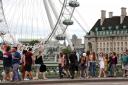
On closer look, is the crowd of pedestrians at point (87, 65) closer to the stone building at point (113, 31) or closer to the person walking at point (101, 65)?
the person walking at point (101, 65)

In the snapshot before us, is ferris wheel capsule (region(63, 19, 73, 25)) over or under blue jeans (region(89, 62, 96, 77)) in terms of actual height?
over

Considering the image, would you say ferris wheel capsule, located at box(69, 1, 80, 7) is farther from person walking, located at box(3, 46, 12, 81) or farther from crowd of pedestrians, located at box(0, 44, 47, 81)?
person walking, located at box(3, 46, 12, 81)

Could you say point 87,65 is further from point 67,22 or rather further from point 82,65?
point 67,22

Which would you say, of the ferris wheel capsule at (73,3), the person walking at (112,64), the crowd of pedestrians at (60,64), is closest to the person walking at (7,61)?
the crowd of pedestrians at (60,64)

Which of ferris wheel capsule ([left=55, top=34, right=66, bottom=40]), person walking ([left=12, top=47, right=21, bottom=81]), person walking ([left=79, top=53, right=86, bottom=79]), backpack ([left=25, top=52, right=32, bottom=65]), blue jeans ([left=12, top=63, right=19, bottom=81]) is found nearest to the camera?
blue jeans ([left=12, top=63, right=19, bottom=81])

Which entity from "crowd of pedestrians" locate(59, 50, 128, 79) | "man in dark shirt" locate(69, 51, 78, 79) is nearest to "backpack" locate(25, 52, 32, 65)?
"crowd of pedestrians" locate(59, 50, 128, 79)

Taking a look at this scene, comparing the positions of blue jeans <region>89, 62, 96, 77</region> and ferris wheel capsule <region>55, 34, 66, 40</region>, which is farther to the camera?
ferris wheel capsule <region>55, 34, 66, 40</region>

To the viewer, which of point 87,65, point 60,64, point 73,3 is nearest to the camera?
point 60,64

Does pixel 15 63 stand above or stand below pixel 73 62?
above

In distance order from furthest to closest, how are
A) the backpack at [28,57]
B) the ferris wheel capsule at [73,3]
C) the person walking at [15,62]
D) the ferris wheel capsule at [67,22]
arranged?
the ferris wheel capsule at [67,22] → the ferris wheel capsule at [73,3] → the backpack at [28,57] → the person walking at [15,62]

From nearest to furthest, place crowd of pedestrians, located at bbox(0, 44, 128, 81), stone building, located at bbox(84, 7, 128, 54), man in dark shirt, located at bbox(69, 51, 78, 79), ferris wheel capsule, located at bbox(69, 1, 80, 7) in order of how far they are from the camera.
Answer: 1. crowd of pedestrians, located at bbox(0, 44, 128, 81)
2. man in dark shirt, located at bbox(69, 51, 78, 79)
3. ferris wheel capsule, located at bbox(69, 1, 80, 7)
4. stone building, located at bbox(84, 7, 128, 54)

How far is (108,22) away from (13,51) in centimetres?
16407

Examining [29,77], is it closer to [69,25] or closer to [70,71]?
[70,71]

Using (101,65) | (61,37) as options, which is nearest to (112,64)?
(101,65)
